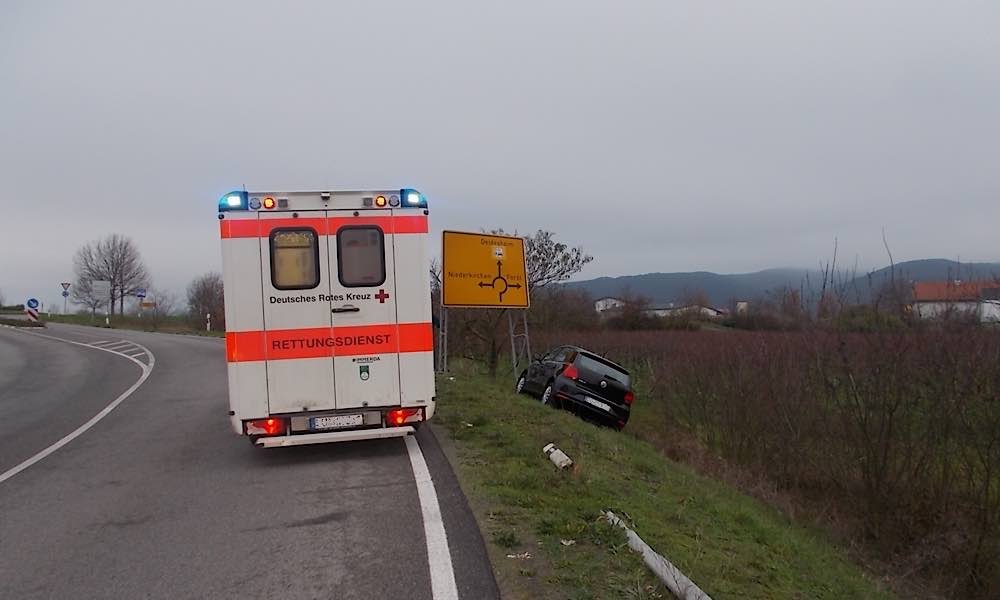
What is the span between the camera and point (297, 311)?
7.76m

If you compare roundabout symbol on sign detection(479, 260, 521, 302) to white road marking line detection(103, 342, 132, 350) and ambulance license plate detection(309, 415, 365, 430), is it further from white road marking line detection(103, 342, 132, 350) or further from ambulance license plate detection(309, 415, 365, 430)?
white road marking line detection(103, 342, 132, 350)

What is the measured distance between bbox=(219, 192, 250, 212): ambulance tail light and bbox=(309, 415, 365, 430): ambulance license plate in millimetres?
2343

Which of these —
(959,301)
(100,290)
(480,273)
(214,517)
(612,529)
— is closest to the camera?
(612,529)

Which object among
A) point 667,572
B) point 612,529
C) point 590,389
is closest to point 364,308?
point 612,529

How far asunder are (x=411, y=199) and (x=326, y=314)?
1538 millimetres

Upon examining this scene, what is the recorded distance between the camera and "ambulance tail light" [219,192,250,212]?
7.58 m

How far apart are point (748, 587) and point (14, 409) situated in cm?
1376

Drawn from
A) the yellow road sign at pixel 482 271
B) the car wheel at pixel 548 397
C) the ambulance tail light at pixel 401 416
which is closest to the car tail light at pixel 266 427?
the ambulance tail light at pixel 401 416

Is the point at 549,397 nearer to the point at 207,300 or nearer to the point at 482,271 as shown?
the point at 482,271

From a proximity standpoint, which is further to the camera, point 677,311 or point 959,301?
point 677,311

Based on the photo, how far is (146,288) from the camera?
2805 inches

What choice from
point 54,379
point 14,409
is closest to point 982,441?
point 14,409

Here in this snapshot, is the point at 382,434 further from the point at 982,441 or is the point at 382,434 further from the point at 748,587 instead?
the point at 982,441

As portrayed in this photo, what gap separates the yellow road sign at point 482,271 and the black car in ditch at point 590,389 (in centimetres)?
313
